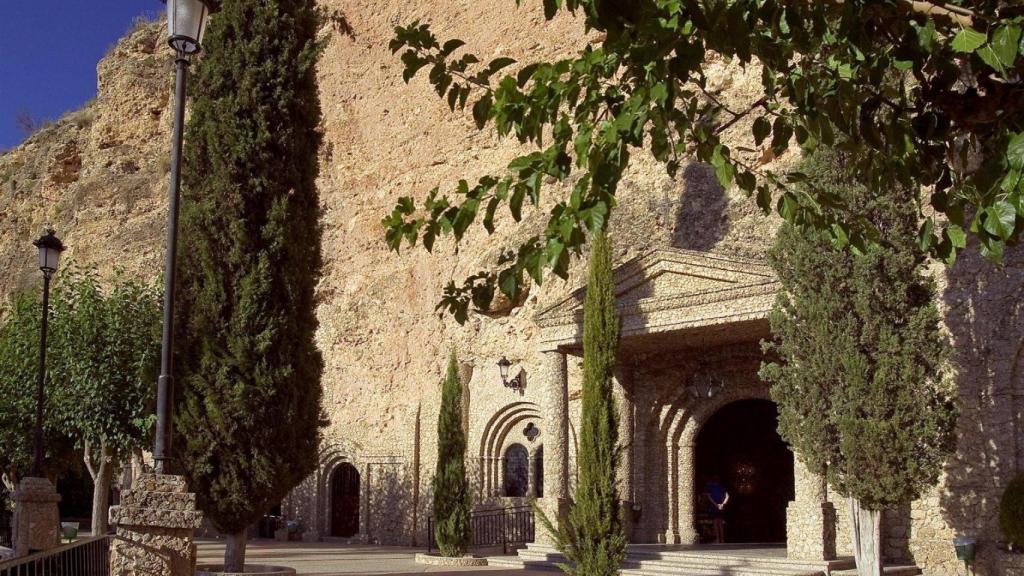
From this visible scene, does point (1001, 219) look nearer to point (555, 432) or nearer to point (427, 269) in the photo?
point (555, 432)

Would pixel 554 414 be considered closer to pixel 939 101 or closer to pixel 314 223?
pixel 314 223

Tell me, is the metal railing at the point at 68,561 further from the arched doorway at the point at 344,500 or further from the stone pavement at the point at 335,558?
the arched doorway at the point at 344,500

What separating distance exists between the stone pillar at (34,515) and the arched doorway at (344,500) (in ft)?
43.1

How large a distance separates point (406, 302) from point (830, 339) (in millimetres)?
13931

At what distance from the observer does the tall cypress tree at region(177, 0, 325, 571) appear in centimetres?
1025

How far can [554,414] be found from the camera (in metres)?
16.0

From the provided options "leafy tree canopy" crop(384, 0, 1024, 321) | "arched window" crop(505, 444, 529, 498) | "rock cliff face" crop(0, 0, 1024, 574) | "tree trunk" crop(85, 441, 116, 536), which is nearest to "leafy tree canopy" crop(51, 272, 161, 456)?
"tree trunk" crop(85, 441, 116, 536)

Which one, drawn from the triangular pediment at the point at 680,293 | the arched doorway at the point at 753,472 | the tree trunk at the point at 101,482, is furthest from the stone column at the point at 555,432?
the tree trunk at the point at 101,482

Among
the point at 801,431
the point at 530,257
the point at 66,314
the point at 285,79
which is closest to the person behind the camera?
the point at 530,257

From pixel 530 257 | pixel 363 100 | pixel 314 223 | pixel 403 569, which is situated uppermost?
pixel 363 100

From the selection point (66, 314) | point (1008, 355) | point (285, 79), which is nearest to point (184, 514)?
point (285, 79)

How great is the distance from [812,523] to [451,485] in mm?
6303

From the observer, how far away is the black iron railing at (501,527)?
63.6ft

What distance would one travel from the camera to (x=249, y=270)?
10.7m
